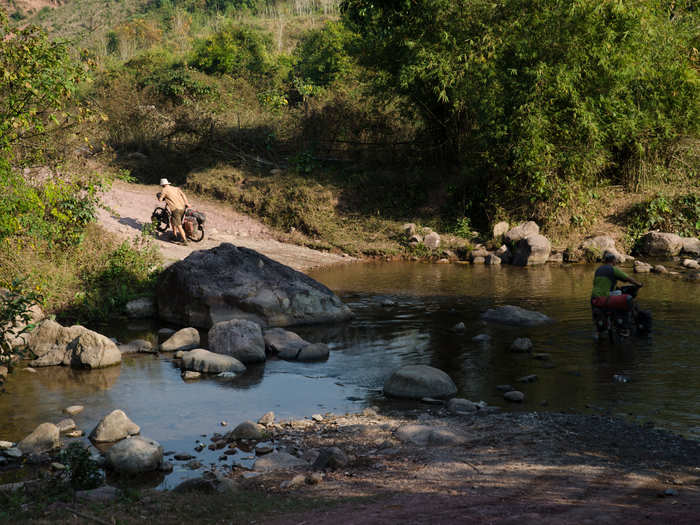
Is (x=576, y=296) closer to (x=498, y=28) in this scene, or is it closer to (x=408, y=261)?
(x=408, y=261)

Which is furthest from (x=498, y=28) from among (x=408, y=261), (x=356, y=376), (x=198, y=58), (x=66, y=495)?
(x=198, y=58)

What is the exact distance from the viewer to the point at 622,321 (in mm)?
10688

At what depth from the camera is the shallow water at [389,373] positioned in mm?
7988

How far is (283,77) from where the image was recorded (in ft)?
124

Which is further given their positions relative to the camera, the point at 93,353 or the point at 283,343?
the point at 283,343

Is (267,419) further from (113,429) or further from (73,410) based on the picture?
(73,410)

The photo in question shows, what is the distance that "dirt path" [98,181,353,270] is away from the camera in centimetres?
1880

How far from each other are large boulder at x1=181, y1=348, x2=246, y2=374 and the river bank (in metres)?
2.38

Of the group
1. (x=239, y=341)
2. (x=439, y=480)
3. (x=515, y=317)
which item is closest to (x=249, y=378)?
(x=239, y=341)

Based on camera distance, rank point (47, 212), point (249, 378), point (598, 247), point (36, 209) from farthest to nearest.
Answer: point (598, 247) < point (47, 212) < point (36, 209) < point (249, 378)

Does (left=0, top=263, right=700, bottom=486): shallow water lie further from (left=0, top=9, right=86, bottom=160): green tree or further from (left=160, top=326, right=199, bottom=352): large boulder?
(left=0, top=9, right=86, bottom=160): green tree

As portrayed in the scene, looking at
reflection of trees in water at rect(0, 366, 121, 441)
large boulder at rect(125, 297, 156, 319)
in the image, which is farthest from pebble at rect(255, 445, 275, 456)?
large boulder at rect(125, 297, 156, 319)

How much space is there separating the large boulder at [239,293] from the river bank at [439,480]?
5034 millimetres

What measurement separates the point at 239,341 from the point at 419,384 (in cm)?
320
